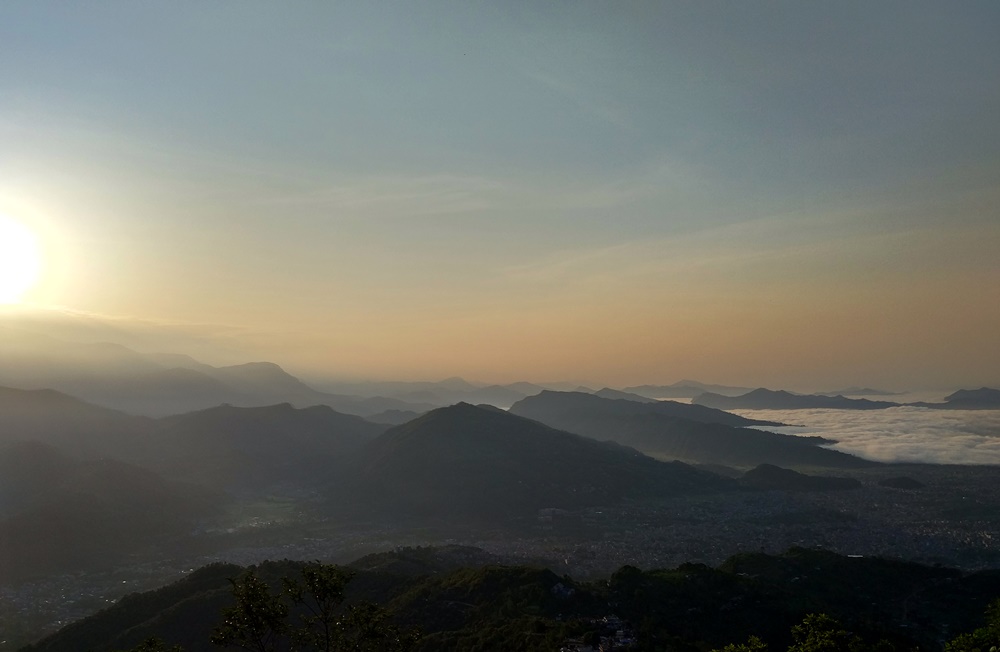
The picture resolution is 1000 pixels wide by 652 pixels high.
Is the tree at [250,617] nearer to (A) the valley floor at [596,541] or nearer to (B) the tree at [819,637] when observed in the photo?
(B) the tree at [819,637]

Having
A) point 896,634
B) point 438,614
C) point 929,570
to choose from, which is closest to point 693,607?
point 896,634

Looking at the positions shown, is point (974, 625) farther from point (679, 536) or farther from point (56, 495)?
point (56, 495)

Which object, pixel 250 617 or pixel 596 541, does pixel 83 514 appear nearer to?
pixel 596 541

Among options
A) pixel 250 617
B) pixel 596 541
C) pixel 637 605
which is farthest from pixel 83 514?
pixel 250 617

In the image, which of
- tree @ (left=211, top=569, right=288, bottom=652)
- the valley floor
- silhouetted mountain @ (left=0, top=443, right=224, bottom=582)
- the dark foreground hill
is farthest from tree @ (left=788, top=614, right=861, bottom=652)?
silhouetted mountain @ (left=0, top=443, right=224, bottom=582)

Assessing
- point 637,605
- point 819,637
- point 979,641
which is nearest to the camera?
point 979,641

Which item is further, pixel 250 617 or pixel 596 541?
pixel 596 541
